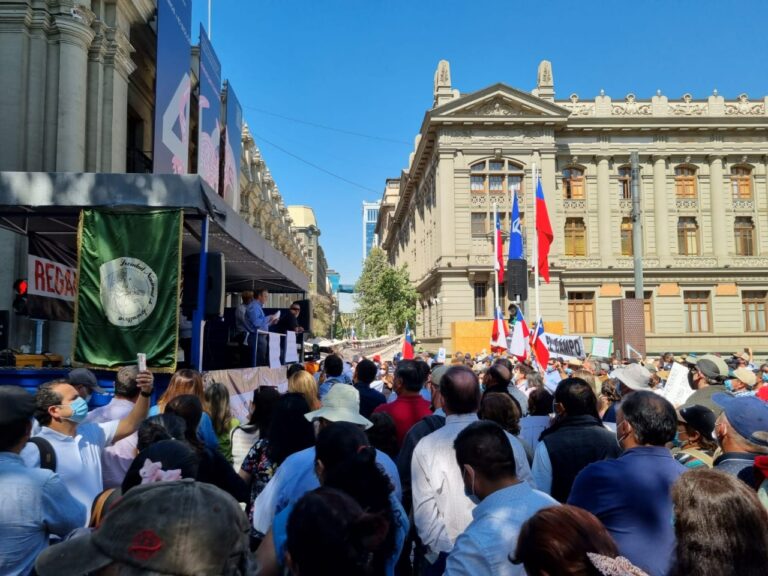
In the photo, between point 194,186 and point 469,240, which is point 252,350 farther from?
point 469,240

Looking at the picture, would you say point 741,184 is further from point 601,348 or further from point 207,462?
point 207,462

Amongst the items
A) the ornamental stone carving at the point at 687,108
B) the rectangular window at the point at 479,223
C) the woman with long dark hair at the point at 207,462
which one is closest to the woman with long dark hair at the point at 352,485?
the woman with long dark hair at the point at 207,462

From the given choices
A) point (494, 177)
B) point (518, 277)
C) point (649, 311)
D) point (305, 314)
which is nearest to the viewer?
point (305, 314)

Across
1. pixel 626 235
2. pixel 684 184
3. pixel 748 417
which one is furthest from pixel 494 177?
pixel 748 417

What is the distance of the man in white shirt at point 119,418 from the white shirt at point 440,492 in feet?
6.76

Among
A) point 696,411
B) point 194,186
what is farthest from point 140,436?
point 194,186

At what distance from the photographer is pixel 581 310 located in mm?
42438

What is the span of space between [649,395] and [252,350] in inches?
333

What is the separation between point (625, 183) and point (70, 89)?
3943cm

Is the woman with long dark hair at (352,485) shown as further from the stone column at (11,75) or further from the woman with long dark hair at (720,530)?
the stone column at (11,75)

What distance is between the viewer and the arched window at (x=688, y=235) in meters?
43.5

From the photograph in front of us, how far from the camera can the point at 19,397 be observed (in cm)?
296

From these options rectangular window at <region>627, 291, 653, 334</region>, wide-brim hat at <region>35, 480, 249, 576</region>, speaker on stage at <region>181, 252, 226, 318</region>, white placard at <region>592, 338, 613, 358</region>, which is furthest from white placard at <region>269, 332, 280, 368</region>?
rectangular window at <region>627, 291, 653, 334</region>

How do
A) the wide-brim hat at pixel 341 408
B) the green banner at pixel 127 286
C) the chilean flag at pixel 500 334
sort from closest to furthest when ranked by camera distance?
1. the wide-brim hat at pixel 341 408
2. the green banner at pixel 127 286
3. the chilean flag at pixel 500 334
